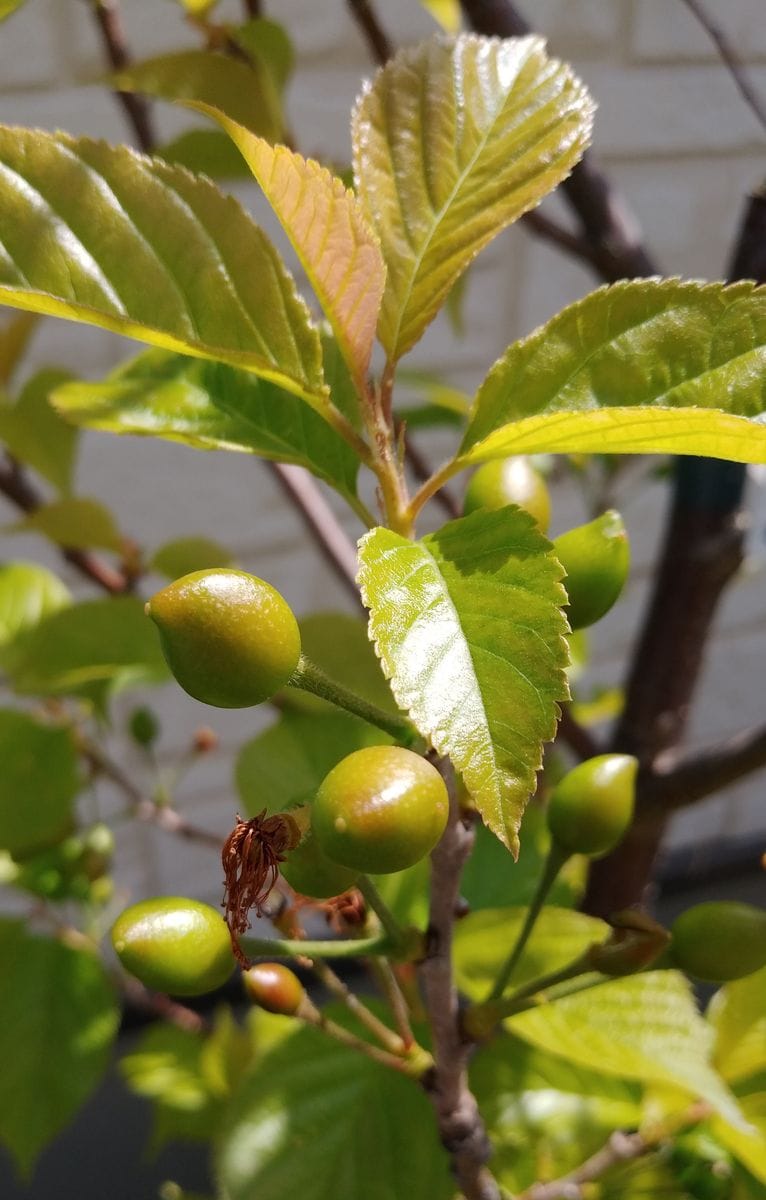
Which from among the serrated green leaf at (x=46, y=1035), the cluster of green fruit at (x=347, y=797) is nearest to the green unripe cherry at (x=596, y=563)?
the cluster of green fruit at (x=347, y=797)

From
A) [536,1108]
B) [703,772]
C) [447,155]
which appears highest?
[447,155]

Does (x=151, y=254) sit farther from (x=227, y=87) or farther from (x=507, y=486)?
(x=227, y=87)

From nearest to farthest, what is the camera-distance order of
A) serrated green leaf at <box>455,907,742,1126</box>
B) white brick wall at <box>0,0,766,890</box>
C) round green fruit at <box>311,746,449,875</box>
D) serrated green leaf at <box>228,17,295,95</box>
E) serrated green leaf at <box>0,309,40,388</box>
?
round green fruit at <box>311,746,449,875</box> → serrated green leaf at <box>455,907,742,1126</box> → serrated green leaf at <box>228,17,295,95</box> → serrated green leaf at <box>0,309,40,388</box> → white brick wall at <box>0,0,766,890</box>

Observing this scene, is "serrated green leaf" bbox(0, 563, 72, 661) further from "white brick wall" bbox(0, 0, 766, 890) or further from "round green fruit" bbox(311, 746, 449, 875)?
"round green fruit" bbox(311, 746, 449, 875)

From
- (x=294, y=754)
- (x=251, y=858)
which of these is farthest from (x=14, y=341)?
(x=251, y=858)

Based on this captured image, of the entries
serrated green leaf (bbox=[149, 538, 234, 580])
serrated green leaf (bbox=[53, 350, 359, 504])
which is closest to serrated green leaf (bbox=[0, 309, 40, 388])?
serrated green leaf (bbox=[149, 538, 234, 580])

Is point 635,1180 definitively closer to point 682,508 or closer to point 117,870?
point 682,508
